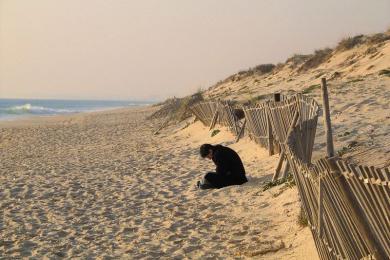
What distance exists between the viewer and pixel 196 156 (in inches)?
482

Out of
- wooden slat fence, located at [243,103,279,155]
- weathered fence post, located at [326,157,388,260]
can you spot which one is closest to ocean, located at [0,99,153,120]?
wooden slat fence, located at [243,103,279,155]

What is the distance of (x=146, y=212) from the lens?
7.21 meters

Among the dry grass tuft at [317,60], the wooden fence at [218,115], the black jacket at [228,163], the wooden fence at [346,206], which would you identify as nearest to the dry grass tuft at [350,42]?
the dry grass tuft at [317,60]

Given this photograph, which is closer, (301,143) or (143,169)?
(301,143)

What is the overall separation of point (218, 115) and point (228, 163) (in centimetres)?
689

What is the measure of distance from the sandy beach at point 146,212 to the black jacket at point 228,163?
197 mm

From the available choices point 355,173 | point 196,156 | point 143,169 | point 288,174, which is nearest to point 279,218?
point 288,174

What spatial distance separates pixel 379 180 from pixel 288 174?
5110 millimetres

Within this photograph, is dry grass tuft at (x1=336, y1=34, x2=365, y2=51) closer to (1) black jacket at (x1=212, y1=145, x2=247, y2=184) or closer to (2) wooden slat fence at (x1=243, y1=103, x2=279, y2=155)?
(2) wooden slat fence at (x1=243, y1=103, x2=279, y2=155)

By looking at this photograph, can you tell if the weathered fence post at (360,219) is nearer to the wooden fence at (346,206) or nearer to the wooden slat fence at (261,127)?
the wooden fence at (346,206)

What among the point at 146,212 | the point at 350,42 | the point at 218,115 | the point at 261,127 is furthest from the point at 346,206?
Answer: the point at 350,42

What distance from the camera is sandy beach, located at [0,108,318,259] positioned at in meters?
5.54

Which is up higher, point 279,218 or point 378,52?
point 378,52

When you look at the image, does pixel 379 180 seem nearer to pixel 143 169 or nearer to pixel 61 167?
pixel 143 169
